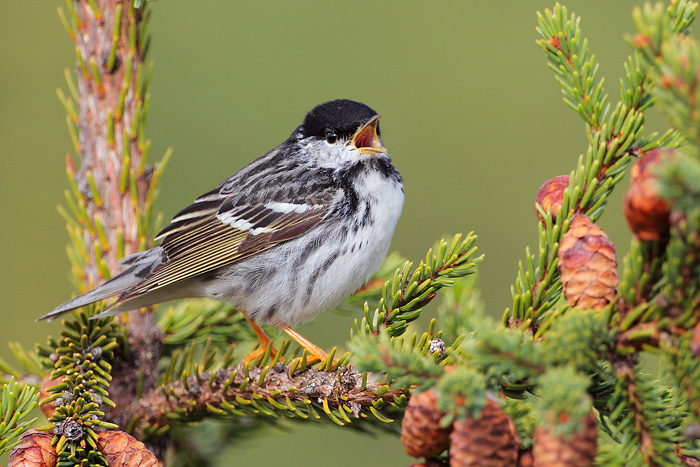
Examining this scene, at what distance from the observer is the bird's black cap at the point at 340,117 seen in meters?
3.10

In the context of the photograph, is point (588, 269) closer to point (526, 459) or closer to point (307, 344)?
point (526, 459)

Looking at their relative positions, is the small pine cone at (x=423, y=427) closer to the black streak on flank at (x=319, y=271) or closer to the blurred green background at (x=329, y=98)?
the black streak on flank at (x=319, y=271)

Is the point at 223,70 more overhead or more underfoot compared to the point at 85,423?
more overhead

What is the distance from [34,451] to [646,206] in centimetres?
148

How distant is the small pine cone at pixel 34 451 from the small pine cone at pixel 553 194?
139 cm

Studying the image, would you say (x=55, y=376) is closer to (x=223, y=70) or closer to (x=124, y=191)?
(x=124, y=191)

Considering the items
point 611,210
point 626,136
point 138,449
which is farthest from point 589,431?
point 611,210

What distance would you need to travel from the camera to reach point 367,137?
3193 mm

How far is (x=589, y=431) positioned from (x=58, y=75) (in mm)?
6307

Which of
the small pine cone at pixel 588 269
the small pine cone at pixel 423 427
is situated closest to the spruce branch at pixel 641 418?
the small pine cone at pixel 588 269

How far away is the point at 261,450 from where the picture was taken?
16.5 ft

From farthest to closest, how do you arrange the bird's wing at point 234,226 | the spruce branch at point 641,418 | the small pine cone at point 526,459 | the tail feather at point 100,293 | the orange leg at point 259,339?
the bird's wing at point 234,226 < the orange leg at point 259,339 < the tail feather at point 100,293 < the small pine cone at point 526,459 < the spruce branch at point 641,418

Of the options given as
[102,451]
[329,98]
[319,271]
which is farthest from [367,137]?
[329,98]

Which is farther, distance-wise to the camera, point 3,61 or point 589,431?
point 3,61
